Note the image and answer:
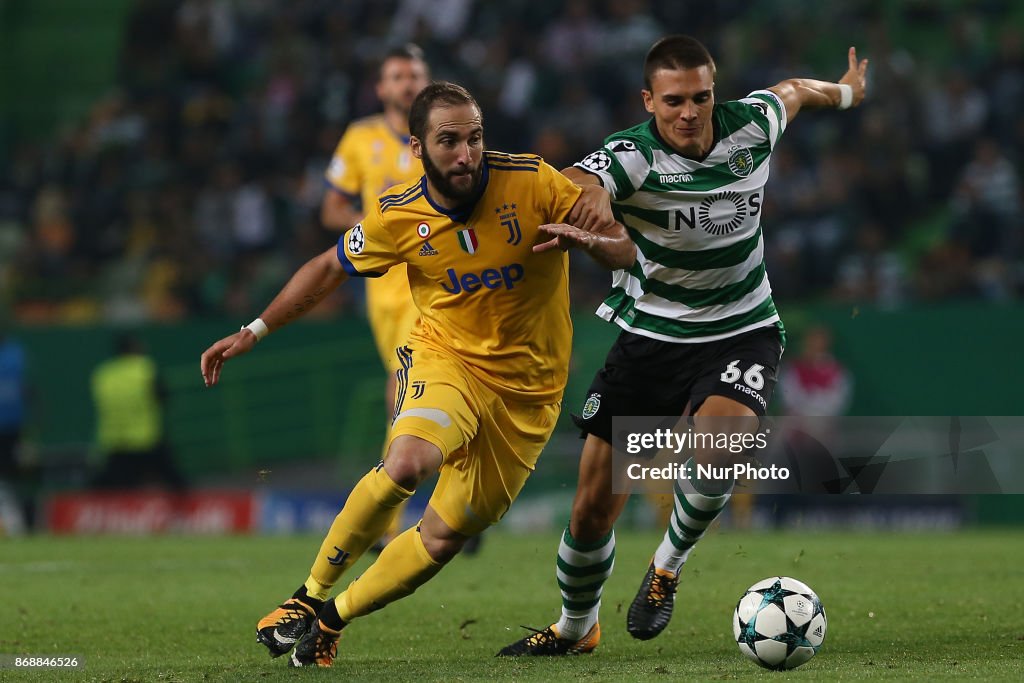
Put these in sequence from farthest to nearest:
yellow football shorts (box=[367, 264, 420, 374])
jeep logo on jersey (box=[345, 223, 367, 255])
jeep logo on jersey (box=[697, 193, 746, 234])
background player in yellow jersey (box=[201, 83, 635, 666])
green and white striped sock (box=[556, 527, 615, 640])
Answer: yellow football shorts (box=[367, 264, 420, 374]), jeep logo on jersey (box=[697, 193, 746, 234]), green and white striped sock (box=[556, 527, 615, 640]), jeep logo on jersey (box=[345, 223, 367, 255]), background player in yellow jersey (box=[201, 83, 635, 666])

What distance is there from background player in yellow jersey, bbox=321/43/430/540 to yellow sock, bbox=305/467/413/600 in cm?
327

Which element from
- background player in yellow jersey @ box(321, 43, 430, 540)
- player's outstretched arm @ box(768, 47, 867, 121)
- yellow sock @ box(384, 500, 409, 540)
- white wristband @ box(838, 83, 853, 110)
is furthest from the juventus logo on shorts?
background player in yellow jersey @ box(321, 43, 430, 540)

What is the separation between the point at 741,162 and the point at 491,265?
1334 mm

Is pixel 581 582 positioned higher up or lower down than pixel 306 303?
lower down

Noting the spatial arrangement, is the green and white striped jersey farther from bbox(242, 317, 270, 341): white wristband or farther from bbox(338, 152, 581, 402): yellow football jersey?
bbox(242, 317, 270, 341): white wristband

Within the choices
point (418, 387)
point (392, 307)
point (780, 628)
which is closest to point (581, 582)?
point (780, 628)

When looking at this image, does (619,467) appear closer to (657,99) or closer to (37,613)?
(657,99)

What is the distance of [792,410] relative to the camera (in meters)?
15.9

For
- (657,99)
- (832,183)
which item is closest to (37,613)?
(657,99)

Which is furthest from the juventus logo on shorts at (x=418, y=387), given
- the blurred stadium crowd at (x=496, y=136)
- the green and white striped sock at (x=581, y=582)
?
the blurred stadium crowd at (x=496, y=136)

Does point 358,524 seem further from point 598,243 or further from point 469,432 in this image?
point 598,243

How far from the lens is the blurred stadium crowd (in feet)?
55.0

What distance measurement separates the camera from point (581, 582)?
21.0ft

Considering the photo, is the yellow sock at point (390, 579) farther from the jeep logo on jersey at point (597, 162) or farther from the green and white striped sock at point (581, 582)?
the jeep logo on jersey at point (597, 162)
